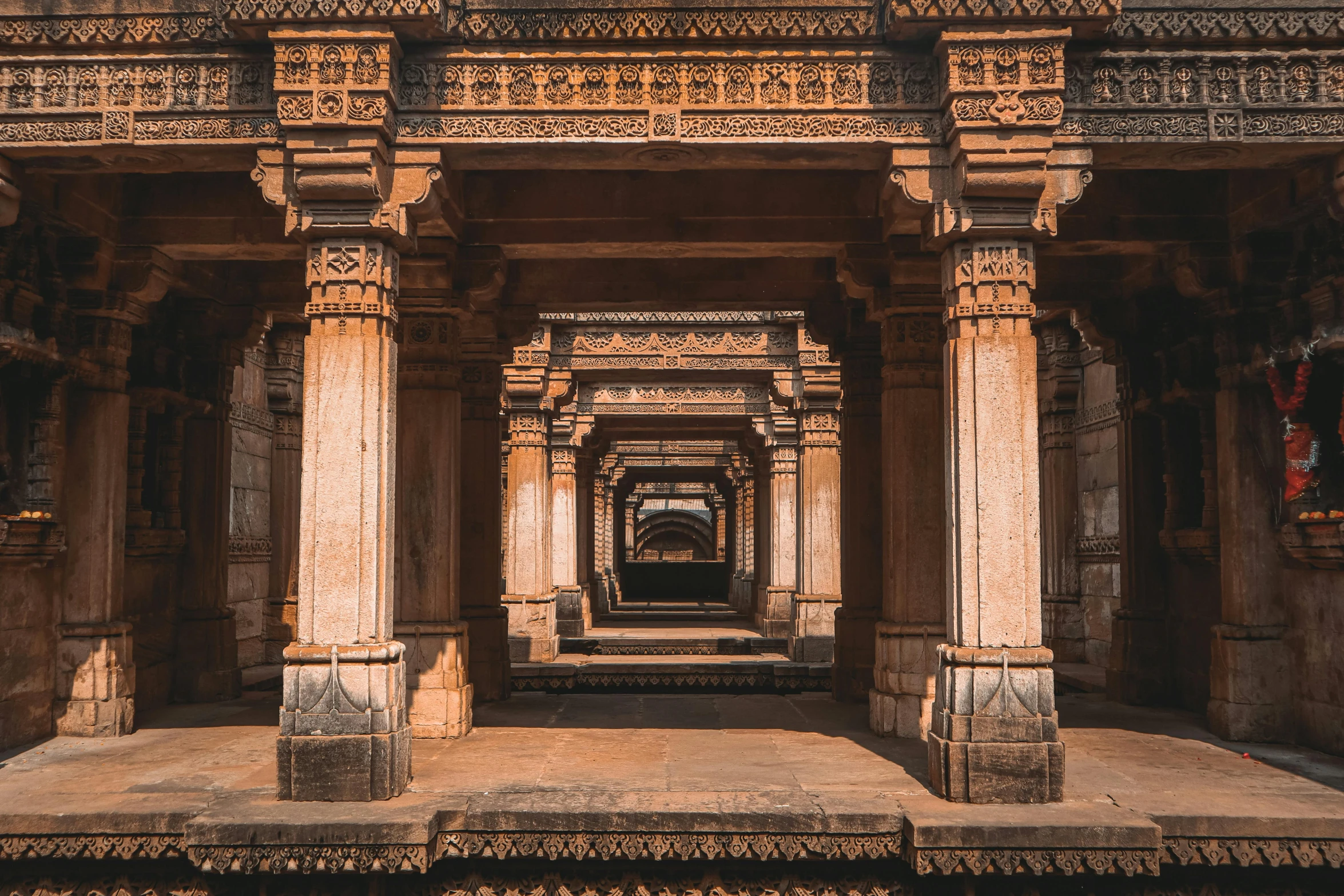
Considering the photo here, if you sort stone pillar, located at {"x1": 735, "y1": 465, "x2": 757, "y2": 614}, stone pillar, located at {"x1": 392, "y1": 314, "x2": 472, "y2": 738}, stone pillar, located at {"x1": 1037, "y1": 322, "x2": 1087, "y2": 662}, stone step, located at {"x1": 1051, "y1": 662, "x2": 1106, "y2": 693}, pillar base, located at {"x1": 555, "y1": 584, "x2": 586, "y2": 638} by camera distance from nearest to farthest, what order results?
stone pillar, located at {"x1": 392, "y1": 314, "x2": 472, "y2": 738}, stone step, located at {"x1": 1051, "y1": 662, "x2": 1106, "y2": 693}, stone pillar, located at {"x1": 1037, "y1": 322, "x2": 1087, "y2": 662}, pillar base, located at {"x1": 555, "y1": 584, "x2": 586, "y2": 638}, stone pillar, located at {"x1": 735, "y1": 465, "x2": 757, "y2": 614}

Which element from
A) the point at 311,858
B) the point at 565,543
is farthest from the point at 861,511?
the point at 565,543

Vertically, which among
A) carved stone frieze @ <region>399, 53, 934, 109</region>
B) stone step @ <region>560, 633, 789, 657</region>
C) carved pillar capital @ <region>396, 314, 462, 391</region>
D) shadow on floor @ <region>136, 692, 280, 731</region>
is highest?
carved stone frieze @ <region>399, 53, 934, 109</region>

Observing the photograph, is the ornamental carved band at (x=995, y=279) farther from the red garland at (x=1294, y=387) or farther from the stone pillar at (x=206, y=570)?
the stone pillar at (x=206, y=570)

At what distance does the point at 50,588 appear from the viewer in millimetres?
8773

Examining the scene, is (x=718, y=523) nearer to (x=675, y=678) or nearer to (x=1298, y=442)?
(x=675, y=678)

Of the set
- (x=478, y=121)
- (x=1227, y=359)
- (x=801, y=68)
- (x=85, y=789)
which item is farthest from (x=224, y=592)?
(x=1227, y=359)

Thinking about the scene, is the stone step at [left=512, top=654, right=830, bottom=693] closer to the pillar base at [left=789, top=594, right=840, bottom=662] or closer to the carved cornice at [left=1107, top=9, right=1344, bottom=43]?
the pillar base at [left=789, top=594, right=840, bottom=662]

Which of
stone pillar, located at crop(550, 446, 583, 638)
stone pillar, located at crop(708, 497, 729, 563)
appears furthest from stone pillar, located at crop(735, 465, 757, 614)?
stone pillar, located at crop(708, 497, 729, 563)

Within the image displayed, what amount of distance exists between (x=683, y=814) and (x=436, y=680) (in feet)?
11.6

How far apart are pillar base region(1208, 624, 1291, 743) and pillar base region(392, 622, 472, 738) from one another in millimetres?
6007

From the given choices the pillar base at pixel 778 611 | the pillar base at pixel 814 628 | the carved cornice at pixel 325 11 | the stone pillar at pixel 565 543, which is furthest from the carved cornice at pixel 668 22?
the pillar base at pixel 778 611

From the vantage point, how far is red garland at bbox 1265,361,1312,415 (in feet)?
26.5

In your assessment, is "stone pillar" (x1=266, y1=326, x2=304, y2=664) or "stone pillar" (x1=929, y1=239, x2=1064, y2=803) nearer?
"stone pillar" (x1=929, y1=239, x2=1064, y2=803)

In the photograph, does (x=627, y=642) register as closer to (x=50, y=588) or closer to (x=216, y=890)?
(x=50, y=588)
